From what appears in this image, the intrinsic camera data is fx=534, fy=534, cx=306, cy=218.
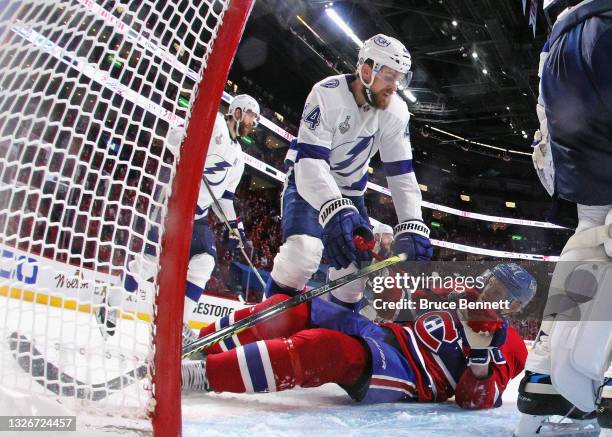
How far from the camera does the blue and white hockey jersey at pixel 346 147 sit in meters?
2.05

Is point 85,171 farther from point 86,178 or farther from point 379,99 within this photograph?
point 379,99

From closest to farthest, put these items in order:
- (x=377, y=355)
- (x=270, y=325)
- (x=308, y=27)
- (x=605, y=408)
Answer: (x=605, y=408) → (x=377, y=355) → (x=270, y=325) → (x=308, y=27)

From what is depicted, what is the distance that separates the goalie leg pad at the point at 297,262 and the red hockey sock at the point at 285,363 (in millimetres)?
619

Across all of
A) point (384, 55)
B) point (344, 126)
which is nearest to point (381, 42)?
point (384, 55)

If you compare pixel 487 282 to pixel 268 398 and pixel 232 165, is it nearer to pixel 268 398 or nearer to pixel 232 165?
pixel 268 398

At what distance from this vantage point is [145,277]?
71cm

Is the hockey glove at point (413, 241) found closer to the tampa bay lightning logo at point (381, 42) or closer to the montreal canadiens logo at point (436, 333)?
the montreal canadiens logo at point (436, 333)

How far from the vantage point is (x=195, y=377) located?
51.6 inches

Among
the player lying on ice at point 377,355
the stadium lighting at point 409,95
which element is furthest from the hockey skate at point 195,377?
the stadium lighting at point 409,95

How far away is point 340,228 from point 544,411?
0.95 m

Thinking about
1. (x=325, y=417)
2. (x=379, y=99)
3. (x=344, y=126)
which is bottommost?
(x=325, y=417)

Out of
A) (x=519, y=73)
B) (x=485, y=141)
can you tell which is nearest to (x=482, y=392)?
(x=519, y=73)

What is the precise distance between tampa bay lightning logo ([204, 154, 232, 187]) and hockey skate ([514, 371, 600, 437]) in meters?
2.15

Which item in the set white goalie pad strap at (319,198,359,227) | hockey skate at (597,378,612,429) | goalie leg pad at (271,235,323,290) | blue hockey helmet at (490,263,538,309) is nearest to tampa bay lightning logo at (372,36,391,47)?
white goalie pad strap at (319,198,359,227)
